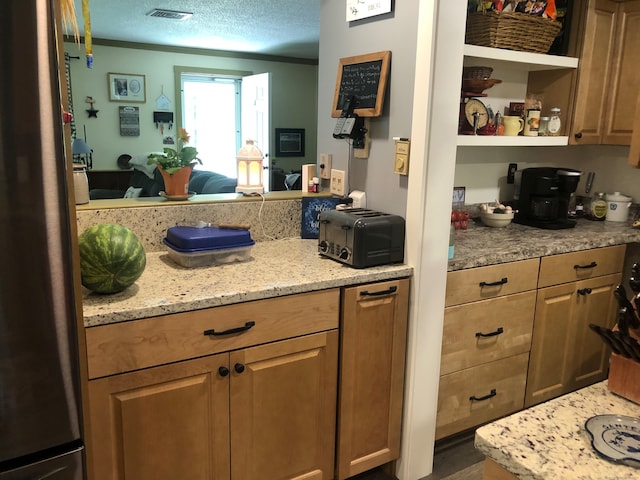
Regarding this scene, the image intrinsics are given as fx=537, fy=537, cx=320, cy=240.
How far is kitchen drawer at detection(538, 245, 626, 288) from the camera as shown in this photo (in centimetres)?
254

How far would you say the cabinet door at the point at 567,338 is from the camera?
260cm

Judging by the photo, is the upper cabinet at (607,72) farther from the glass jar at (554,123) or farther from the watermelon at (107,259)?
the watermelon at (107,259)

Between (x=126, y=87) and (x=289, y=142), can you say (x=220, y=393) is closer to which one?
(x=126, y=87)

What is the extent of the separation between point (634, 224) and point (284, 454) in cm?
240

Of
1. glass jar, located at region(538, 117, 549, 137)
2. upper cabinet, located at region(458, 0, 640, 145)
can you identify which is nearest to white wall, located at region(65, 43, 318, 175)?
upper cabinet, located at region(458, 0, 640, 145)

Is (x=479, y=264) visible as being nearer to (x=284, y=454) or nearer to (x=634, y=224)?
(x=284, y=454)

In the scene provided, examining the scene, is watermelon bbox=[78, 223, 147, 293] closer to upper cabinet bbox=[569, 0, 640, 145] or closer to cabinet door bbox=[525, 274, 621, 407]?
cabinet door bbox=[525, 274, 621, 407]

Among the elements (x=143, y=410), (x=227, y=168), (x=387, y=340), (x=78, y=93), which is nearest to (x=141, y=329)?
(x=143, y=410)

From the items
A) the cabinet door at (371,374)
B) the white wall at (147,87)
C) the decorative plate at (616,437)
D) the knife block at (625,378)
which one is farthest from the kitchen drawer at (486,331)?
the white wall at (147,87)

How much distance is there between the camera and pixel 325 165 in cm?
251

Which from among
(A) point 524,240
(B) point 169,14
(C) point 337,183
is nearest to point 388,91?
(C) point 337,183

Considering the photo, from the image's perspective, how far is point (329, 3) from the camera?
2367 mm

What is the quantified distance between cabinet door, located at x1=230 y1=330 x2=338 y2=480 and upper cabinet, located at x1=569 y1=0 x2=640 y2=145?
1.99 metres

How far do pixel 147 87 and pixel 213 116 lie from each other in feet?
3.48
